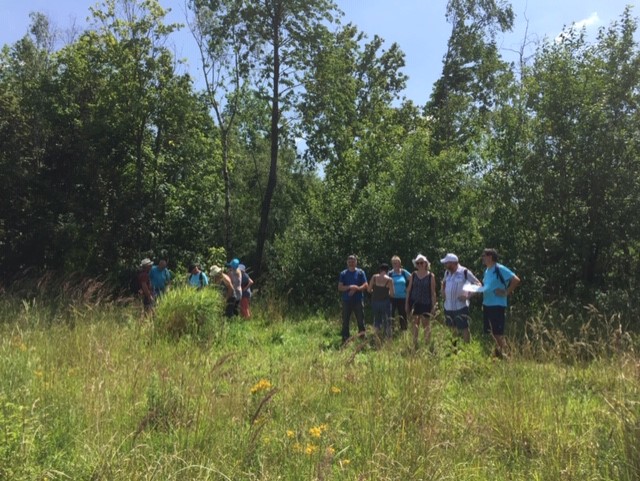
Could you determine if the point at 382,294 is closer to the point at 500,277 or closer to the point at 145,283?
the point at 500,277

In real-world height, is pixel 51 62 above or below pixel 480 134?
above

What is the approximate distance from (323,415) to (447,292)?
4.28 m

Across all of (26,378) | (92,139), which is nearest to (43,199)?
(92,139)

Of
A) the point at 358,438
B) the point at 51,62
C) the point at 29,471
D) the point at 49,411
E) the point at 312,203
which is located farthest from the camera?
the point at 51,62

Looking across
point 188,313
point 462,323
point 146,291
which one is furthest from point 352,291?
point 146,291

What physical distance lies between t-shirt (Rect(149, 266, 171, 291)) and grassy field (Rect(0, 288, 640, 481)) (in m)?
6.10

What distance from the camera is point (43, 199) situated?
16781 millimetres

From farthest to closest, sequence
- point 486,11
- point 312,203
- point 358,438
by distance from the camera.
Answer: point 486,11, point 312,203, point 358,438

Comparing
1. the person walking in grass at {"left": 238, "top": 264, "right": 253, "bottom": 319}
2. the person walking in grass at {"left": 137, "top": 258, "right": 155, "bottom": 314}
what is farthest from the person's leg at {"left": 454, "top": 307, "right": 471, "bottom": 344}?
the person walking in grass at {"left": 137, "top": 258, "right": 155, "bottom": 314}

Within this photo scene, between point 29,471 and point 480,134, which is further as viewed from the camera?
point 480,134

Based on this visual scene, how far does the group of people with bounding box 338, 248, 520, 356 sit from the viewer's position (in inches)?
295

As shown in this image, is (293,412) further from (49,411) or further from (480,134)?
(480,134)

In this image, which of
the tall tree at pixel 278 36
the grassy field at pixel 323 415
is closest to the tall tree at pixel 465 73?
the tall tree at pixel 278 36

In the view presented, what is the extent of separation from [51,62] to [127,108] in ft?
12.3
